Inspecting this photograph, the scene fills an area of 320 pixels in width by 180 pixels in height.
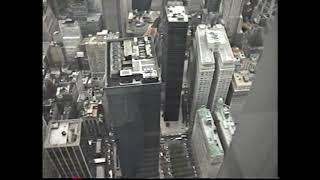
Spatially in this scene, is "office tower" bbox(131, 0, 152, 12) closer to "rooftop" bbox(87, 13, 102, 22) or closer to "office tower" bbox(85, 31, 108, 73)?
"rooftop" bbox(87, 13, 102, 22)

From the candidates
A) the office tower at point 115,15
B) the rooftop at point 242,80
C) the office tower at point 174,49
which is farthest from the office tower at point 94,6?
the rooftop at point 242,80

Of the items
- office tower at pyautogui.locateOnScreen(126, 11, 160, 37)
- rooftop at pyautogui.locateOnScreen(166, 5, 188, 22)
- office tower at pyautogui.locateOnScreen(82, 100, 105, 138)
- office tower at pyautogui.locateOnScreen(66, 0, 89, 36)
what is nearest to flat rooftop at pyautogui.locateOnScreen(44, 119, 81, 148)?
office tower at pyautogui.locateOnScreen(82, 100, 105, 138)

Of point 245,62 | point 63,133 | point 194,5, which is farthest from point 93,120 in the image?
point 194,5

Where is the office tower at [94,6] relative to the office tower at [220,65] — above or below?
above

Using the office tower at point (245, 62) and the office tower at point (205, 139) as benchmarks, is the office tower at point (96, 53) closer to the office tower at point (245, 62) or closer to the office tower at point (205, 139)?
the office tower at point (205, 139)

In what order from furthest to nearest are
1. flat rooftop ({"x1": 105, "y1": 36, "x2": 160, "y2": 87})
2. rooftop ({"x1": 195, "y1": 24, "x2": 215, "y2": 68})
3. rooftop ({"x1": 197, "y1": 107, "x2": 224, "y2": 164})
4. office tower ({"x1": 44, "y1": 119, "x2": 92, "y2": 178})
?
rooftop ({"x1": 195, "y1": 24, "x2": 215, "y2": 68}) < rooftop ({"x1": 197, "y1": 107, "x2": 224, "y2": 164}) < office tower ({"x1": 44, "y1": 119, "x2": 92, "y2": 178}) < flat rooftop ({"x1": 105, "y1": 36, "x2": 160, "y2": 87})

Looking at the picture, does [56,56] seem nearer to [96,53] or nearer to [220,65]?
[96,53]

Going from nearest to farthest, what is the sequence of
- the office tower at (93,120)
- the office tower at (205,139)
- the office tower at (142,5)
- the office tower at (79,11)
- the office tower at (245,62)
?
the office tower at (205,139) → the office tower at (93,120) → the office tower at (245,62) → the office tower at (79,11) → the office tower at (142,5)
